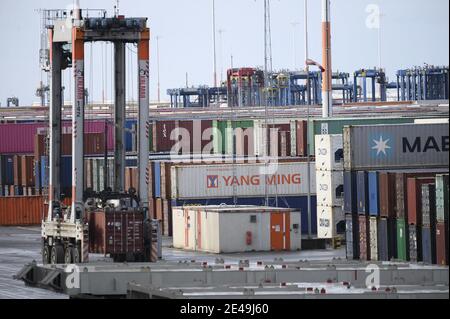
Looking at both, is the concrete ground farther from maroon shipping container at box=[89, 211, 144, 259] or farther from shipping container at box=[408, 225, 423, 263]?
shipping container at box=[408, 225, 423, 263]

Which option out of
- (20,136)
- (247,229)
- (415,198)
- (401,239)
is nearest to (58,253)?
(247,229)

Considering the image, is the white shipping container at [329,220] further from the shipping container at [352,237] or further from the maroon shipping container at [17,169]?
→ the maroon shipping container at [17,169]

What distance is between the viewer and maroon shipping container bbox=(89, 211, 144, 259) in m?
57.6

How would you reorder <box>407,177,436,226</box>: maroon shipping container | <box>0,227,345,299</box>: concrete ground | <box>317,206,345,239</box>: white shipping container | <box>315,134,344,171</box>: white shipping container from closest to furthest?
1. <box>0,227,345,299</box>: concrete ground
2. <box>407,177,436,226</box>: maroon shipping container
3. <box>315,134,344,171</box>: white shipping container
4. <box>317,206,345,239</box>: white shipping container

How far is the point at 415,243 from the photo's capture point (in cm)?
5991

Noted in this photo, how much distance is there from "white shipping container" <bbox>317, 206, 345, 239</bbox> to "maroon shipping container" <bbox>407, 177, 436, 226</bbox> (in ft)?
45.9

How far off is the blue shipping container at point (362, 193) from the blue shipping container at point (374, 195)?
0.34 metres

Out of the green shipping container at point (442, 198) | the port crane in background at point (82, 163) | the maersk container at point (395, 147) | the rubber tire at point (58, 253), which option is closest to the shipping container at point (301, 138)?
the maersk container at point (395, 147)

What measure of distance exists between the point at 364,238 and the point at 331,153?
10.3 m

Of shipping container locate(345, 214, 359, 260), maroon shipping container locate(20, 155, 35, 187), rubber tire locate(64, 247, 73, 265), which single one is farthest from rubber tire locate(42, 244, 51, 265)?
maroon shipping container locate(20, 155, 35, 187)

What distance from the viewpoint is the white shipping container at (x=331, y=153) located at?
73688 mm

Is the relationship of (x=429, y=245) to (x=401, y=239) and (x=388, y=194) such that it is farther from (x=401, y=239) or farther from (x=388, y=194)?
(x=388, y=194)
